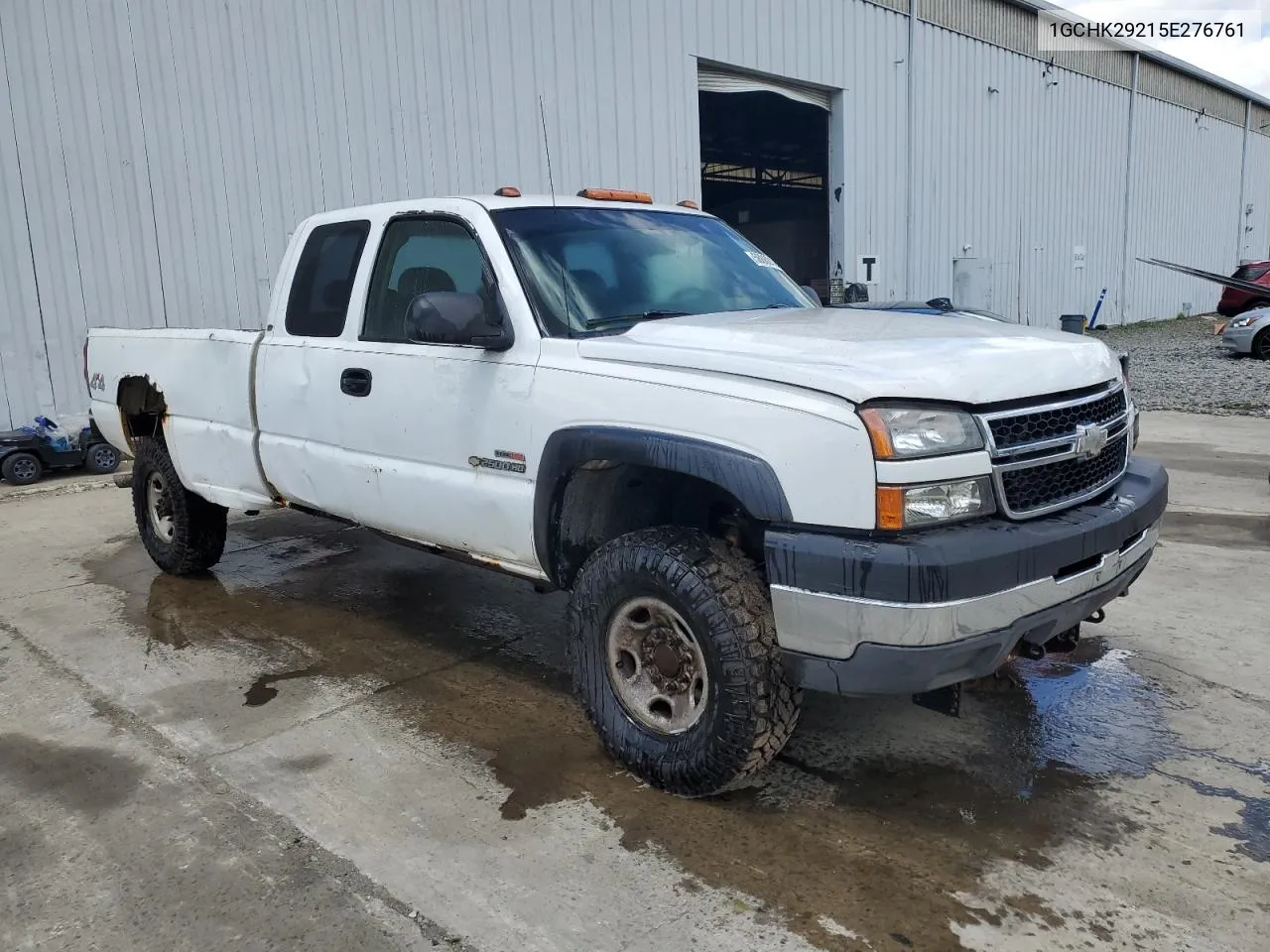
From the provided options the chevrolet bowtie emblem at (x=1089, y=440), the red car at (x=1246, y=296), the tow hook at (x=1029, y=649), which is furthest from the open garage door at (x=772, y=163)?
the tow hook at (x=1029, y=649)

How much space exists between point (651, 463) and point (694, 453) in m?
0.18

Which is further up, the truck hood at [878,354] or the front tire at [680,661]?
the truck hood at [878,354]

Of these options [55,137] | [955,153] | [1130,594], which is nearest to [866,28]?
[955,153]

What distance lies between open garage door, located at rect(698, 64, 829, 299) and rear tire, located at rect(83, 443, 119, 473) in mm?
10247

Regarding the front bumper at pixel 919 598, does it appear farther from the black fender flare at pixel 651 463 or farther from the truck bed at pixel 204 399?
the truck bed at pixel 204 399

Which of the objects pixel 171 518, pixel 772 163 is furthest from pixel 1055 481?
pixel 772 163

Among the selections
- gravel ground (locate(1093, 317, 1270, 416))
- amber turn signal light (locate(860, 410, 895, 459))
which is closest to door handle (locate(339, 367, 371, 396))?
amber turn signal light (locate(860, 410, 895, 459))

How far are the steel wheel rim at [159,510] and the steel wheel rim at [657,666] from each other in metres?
3.65

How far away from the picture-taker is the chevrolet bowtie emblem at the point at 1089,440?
2.98 metres

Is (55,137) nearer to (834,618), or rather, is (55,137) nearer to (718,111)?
(834,618)

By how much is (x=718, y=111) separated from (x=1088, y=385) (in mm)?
20935

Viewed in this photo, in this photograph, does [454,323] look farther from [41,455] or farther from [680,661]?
[41,455]

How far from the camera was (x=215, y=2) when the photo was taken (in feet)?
33.0

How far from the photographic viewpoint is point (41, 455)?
909 cm
